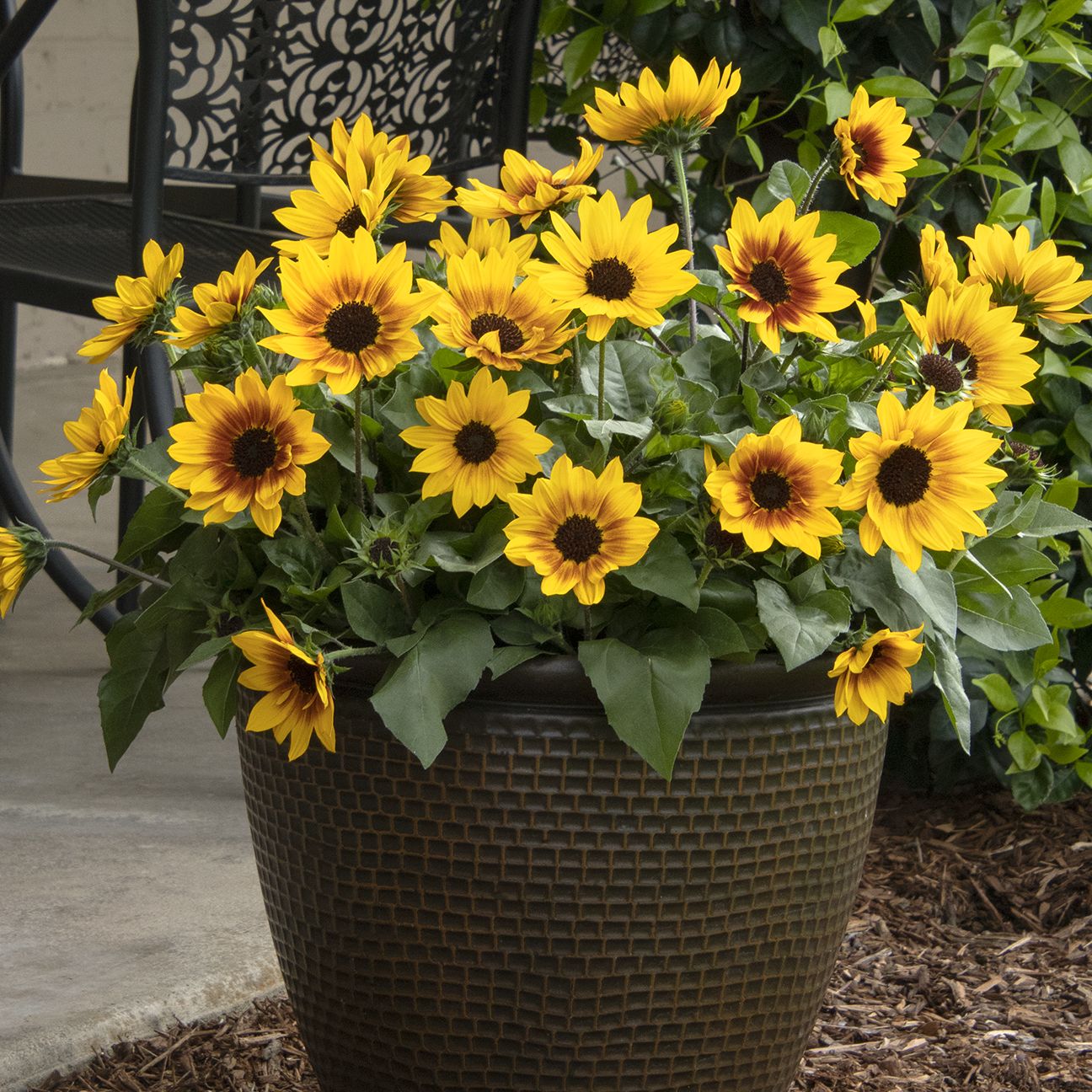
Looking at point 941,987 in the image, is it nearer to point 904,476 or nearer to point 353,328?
point 904,476

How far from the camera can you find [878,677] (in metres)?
0.90

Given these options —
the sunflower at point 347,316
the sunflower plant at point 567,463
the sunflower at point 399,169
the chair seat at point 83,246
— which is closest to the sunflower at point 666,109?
the sunflower plant at point 567,463

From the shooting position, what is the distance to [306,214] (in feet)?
3.24

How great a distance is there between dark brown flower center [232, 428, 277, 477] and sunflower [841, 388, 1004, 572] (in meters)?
0.32

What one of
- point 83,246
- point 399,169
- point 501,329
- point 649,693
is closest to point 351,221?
point 399,169

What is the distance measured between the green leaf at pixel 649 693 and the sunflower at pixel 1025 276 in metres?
0.36

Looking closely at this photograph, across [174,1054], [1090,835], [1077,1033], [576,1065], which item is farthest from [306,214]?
[1090,835]

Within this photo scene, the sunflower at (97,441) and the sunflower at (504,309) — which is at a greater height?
the sunflower at (504,309)

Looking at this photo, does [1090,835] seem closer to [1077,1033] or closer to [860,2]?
[1077,1033]

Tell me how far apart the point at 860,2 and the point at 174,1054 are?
1.19m

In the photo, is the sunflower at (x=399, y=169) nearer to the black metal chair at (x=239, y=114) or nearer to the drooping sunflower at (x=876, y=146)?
the drooping sunflower at (x=876, y=146)

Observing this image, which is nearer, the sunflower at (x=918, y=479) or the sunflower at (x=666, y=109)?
Answer: the sunflower at (x=918, y=479)

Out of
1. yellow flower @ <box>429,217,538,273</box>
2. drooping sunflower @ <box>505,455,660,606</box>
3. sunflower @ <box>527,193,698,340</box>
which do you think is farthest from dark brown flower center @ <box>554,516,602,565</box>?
yellow flower @ <box>429,217,538,273</box>

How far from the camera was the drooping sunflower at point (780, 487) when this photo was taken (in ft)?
2.72
